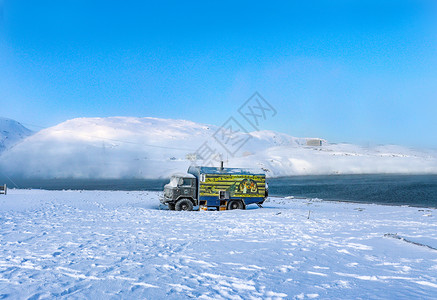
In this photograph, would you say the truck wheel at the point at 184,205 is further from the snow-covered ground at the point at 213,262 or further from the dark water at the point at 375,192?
the dark water at the point at 375,192

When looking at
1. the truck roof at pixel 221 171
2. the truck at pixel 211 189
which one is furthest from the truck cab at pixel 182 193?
the truck roof at pixel 221 171

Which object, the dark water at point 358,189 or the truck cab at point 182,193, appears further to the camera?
the dark water at point 358,189

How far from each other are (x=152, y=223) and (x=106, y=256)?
6.46 metres

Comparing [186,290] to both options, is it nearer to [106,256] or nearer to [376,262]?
[106,256]

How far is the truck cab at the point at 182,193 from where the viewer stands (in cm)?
2170

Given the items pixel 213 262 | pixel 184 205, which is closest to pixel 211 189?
pixel 184 205

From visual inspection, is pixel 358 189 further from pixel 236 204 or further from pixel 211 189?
pixel 211 189

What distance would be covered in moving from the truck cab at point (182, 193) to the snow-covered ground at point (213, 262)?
7.85 meters

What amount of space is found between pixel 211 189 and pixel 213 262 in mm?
→ 13881

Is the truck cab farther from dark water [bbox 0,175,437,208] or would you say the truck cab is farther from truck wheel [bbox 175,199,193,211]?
dark water [bbox 0,175,437,208]

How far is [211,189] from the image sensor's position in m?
22.0

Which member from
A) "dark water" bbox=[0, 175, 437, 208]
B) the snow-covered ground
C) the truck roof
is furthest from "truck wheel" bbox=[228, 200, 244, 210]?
"dark water" bbox=[0, 175, 437, 208]

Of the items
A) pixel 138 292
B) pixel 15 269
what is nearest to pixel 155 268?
pixel 138 292

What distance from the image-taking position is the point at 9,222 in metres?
14.2
